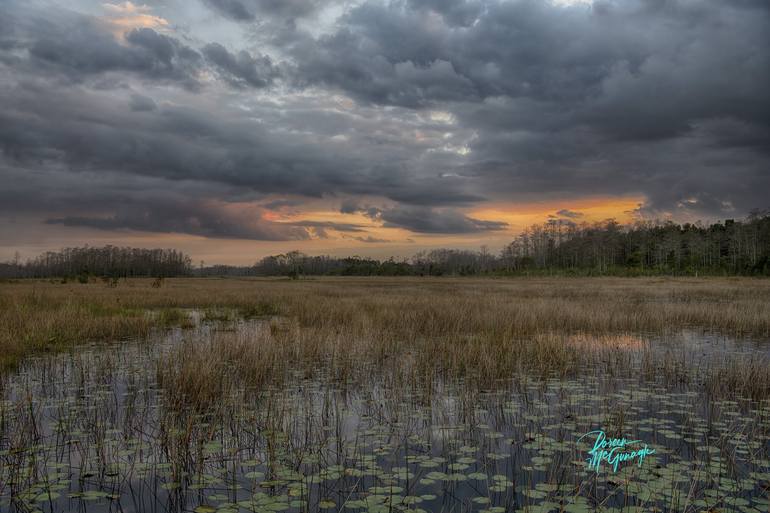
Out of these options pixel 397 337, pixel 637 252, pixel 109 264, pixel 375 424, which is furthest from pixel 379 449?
pixel 109 264

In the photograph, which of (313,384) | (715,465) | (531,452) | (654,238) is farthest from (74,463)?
(654,238)

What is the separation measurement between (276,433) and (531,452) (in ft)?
11.4

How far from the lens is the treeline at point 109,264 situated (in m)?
156

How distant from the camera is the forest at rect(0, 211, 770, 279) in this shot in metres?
87.2

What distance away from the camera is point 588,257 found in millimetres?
116875

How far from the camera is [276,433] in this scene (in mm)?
6992

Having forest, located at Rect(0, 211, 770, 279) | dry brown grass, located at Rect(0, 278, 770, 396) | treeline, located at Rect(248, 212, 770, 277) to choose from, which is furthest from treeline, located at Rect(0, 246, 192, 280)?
dry brown grass, located at Rect(0, 278, 770, 396)

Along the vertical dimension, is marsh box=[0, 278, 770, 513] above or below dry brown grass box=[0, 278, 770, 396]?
below

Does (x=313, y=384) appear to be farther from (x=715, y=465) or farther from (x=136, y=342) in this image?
(x=136, y=342)
